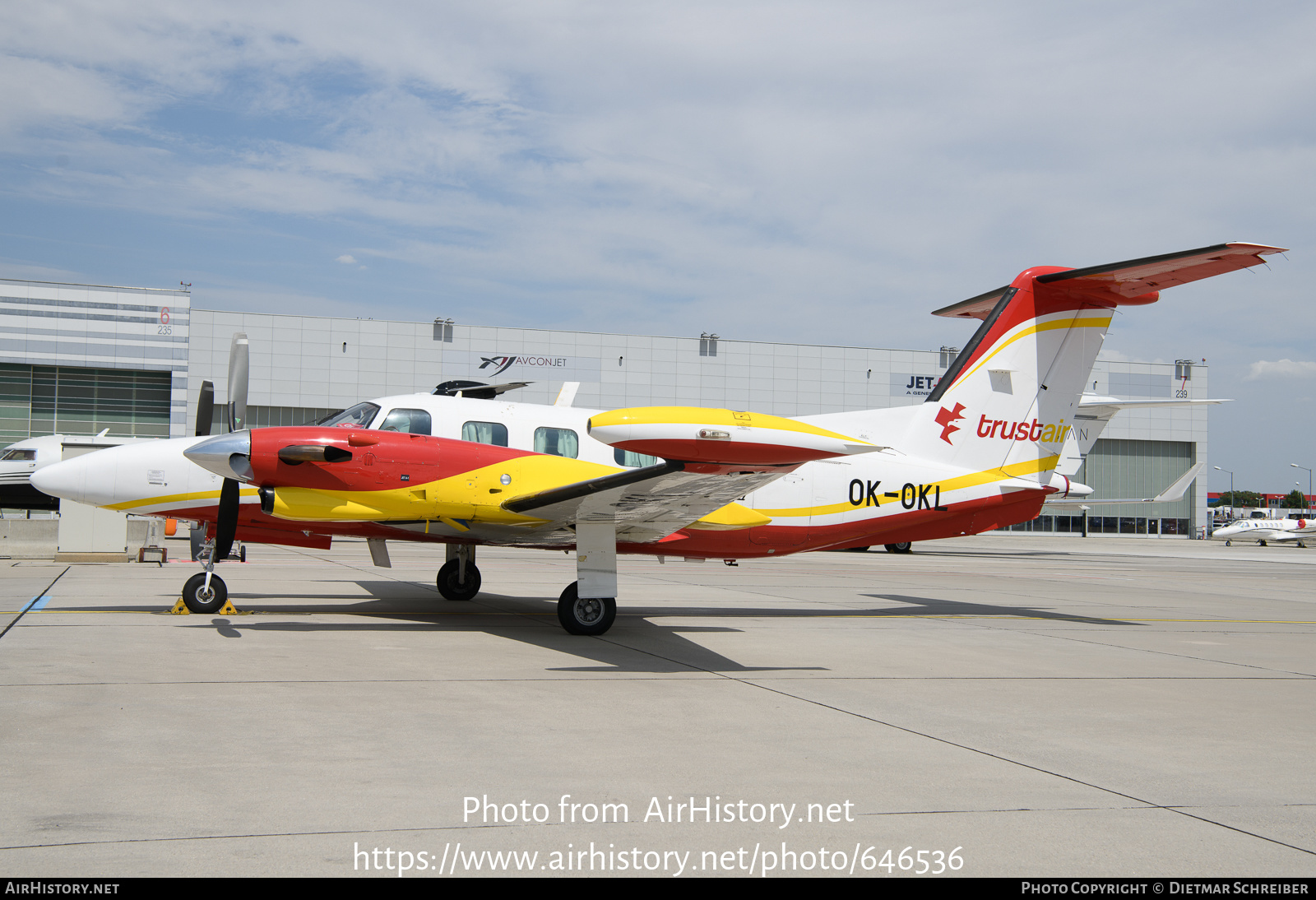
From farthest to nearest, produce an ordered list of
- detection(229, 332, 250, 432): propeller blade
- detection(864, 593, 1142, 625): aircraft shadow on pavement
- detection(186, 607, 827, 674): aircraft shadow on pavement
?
detection(864, 593, 1142, 625): aircraft shadow on pavement < detection(229, 332, 250, 432): propeller blade < detection(186, 607, 827, 674): aircraft shadow on pavement

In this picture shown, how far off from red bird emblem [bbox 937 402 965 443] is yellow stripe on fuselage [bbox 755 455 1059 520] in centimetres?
59

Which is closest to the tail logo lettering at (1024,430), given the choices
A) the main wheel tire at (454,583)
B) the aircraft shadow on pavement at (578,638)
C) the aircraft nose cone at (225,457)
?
the aircraft shadow on pavement at (578,638)

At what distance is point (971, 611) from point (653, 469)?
815 centimetres

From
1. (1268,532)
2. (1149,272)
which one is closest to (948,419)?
(1149,272)

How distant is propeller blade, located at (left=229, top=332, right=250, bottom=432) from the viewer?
10773mm

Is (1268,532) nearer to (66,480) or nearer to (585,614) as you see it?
(585,614)

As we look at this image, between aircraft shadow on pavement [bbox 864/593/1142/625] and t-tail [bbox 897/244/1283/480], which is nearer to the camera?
t-tail [bbox 897/244/1283/480]

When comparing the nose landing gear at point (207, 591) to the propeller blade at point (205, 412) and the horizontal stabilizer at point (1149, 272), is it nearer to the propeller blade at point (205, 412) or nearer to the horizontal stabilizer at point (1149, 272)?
the propeller blade at point (205, 412)

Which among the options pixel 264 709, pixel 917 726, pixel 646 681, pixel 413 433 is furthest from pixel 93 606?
pixel 917 726

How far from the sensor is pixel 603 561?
32.6 feet

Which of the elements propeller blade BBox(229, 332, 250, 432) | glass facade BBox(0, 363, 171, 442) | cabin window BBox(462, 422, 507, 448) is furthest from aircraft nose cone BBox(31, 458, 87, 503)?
glass facade BBox(0, 363, 171, 442)

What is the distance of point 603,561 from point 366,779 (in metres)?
5.50

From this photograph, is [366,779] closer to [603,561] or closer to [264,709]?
[264,709]

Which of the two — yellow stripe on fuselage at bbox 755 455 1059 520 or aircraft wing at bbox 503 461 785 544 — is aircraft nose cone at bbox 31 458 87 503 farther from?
yellow stripe on fuselage at bbox 755 455 1059 520
